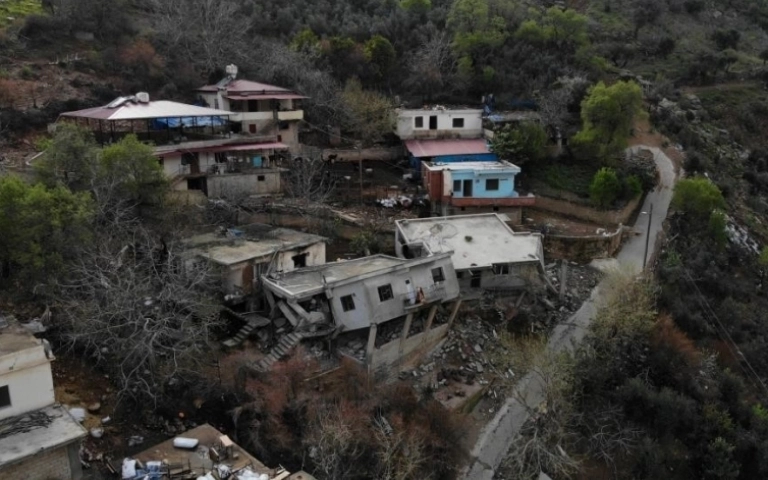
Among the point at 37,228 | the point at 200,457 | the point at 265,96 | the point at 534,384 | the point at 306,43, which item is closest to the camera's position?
the point at 200,457

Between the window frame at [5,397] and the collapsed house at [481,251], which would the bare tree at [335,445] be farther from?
the collapsed house at [481,251]

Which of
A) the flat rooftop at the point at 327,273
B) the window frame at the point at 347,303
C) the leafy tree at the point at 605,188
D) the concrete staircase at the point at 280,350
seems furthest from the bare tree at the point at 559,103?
the concrete staircase at the point at 280,350

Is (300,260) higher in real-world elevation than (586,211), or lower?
higher

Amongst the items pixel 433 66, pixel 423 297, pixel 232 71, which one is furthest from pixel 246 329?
pixel 433 66

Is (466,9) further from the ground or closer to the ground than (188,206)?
further from the ground

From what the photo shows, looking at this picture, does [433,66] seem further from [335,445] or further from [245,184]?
[335,445]

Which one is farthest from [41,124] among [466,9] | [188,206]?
[466,9]

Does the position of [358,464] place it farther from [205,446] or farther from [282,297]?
[282,297]
